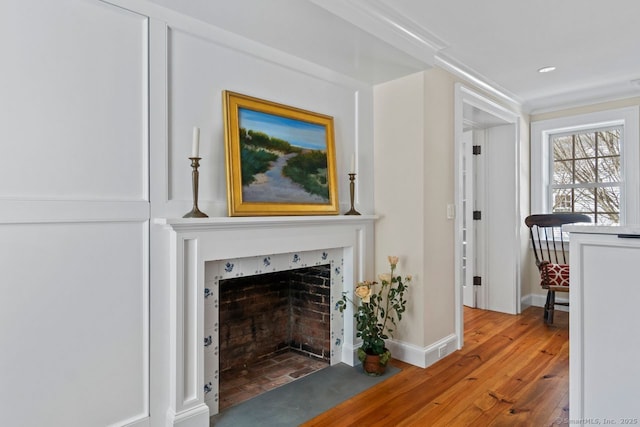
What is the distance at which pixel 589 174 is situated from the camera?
4160 millimetres

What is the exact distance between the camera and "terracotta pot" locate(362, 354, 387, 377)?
8.55ft

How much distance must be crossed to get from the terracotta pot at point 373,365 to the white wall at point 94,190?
51.4 inches

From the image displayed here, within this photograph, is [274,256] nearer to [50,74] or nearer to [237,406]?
[237,406]

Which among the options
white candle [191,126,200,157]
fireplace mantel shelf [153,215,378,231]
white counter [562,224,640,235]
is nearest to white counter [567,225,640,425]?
white counter [562,224,640,235]

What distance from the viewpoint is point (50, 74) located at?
1576 mm

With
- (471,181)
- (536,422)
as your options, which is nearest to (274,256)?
(536,422)

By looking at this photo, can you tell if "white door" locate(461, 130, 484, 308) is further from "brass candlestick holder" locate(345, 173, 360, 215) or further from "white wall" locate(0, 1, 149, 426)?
"white wall" locate(0, 1, 149, 426)

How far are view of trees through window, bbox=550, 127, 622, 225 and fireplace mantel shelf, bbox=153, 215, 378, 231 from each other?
2782 mm

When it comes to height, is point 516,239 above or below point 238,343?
above

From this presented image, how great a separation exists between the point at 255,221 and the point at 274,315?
111cm

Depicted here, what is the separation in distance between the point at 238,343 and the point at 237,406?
535 millimetres

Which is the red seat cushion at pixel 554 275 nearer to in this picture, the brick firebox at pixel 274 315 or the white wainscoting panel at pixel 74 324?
the brick firebox at pixel 274 315

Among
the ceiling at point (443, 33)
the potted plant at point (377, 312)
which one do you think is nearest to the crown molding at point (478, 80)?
the ceiling at point (443, 33)

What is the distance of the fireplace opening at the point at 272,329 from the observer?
102 inches
